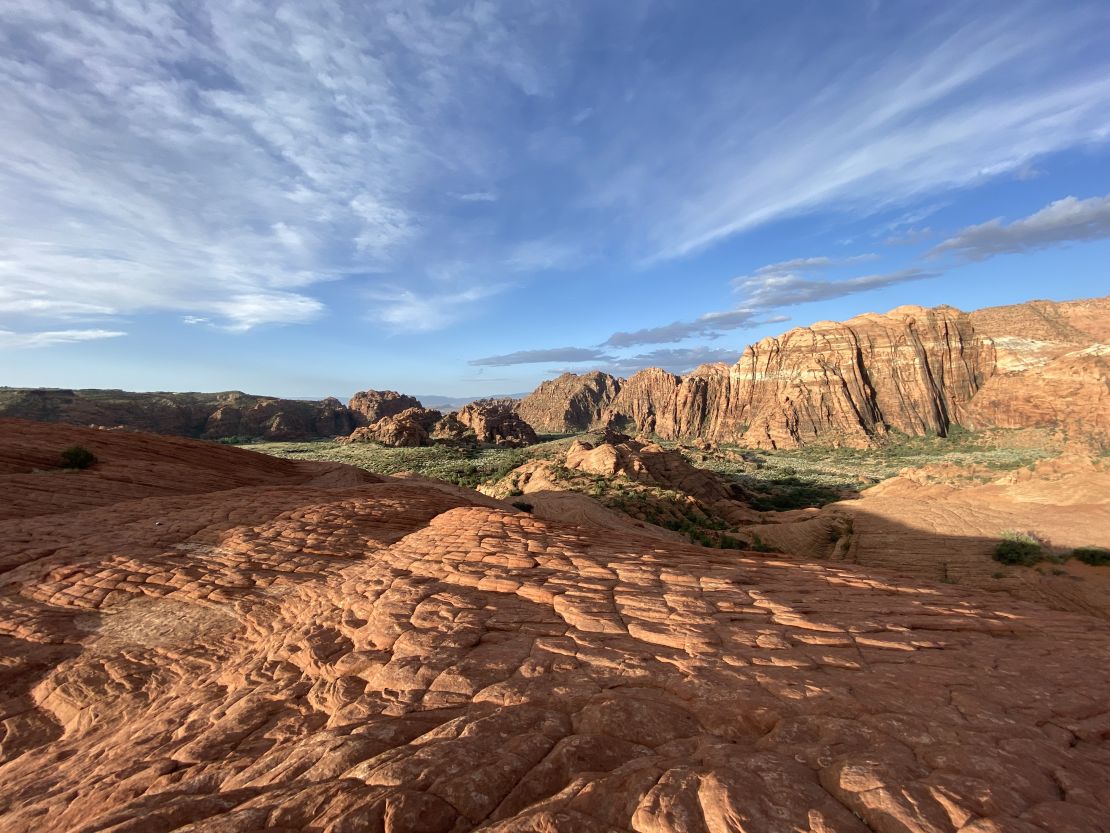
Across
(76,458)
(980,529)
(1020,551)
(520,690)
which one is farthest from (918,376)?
(76,458)

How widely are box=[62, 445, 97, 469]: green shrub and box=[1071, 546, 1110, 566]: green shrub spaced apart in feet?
123

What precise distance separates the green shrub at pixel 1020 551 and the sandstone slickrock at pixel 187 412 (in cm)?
8504

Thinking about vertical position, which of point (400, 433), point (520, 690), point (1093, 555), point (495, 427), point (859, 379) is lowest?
point (1093, 555)

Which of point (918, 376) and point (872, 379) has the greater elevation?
point (918, 376)

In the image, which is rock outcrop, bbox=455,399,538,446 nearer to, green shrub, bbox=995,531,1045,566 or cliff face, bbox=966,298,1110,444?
green shrub, bbox=995,531,1045,566

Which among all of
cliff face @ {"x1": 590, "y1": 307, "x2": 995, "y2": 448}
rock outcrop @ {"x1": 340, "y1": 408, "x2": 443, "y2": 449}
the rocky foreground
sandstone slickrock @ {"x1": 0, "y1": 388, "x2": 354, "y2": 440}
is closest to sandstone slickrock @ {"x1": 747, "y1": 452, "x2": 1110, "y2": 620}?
the rocky foreground

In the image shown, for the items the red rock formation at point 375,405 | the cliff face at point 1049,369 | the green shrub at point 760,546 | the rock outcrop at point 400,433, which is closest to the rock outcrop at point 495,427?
the rock outcrop at point 400,433

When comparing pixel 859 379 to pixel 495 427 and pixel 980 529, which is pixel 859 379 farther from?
pixel 980 529

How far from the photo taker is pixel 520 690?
480cm

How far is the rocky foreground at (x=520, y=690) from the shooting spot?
3180 millimetres

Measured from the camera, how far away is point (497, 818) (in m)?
3.17

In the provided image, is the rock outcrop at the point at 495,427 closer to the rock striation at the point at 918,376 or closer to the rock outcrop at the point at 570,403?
the rock striation at the point at 918,376

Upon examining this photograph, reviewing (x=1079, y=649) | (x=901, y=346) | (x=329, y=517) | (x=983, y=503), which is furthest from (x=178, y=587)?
(x=901, y=346)

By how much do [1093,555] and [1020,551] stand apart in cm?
226
